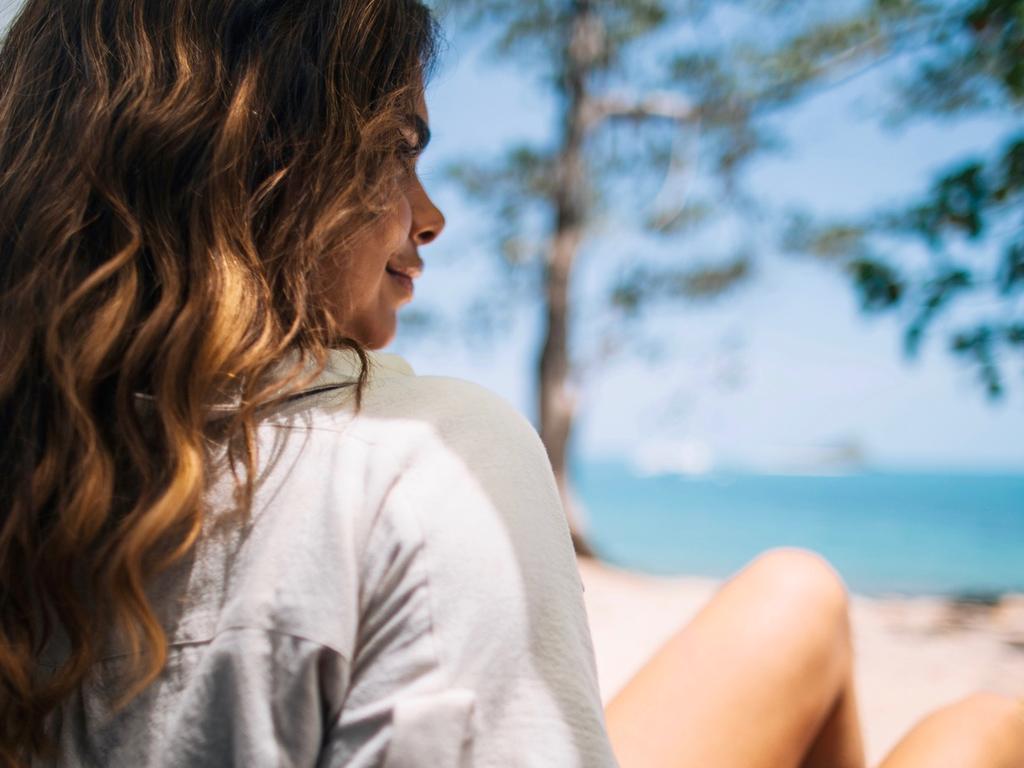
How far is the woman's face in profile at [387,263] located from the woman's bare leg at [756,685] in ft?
1.62

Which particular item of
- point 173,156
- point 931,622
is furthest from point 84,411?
point 931,622

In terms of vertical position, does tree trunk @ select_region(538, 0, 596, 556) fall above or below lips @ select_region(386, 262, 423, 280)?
above

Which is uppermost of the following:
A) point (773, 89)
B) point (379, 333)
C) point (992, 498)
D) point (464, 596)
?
point (992, 498)

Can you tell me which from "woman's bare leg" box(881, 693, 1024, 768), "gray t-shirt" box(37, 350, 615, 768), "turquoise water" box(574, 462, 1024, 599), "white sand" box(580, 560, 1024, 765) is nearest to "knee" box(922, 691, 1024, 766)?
"woman's bare leg" box(881, 693, 1024, 768)

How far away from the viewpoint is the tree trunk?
7.12m

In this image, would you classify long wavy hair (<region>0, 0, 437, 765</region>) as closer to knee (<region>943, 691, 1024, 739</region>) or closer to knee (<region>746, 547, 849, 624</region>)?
knee (<region>746, 547, 849, 624</region>)

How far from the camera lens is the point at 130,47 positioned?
2.42 ft

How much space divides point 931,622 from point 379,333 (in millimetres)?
4326

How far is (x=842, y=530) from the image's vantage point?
70.8 ft

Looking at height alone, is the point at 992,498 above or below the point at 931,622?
above

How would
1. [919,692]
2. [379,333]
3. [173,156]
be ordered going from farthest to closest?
[919,692] < [379,333] < [173,156]

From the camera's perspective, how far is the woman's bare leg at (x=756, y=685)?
0.95 meters

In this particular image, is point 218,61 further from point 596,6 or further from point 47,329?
point 596,6

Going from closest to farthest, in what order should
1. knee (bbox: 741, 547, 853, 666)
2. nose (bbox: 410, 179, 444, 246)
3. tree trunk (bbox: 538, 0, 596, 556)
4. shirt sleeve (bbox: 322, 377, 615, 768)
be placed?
shirt sleeve (bbox: 322, 377, 615, 768) → nose (bbox: 410, 179, 444, 246) → knee (bbox: 741, 547, 853, 666) → tree trunk (bbox: 538, 0, 596, 556)
